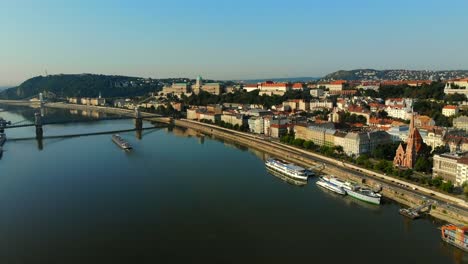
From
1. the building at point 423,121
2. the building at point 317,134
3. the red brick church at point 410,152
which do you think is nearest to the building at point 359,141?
the building at point 317,134

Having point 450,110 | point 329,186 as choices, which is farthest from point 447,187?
point 450,110

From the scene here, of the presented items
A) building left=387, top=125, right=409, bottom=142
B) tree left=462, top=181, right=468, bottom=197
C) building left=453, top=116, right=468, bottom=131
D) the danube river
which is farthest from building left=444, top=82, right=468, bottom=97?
tree left=462, top=181, right=468, bottom=197

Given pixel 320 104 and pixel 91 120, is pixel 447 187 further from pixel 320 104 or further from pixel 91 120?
pixel 91 120

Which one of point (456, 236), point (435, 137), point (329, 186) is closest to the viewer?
point (456, 236)

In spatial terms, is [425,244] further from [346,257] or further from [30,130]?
[30,130]

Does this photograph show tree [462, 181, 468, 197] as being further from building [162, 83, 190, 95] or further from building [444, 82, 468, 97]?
building [162, 83, 190, 95]

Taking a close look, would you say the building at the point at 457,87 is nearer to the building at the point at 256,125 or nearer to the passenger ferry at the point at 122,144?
the building at the point at 256,125
